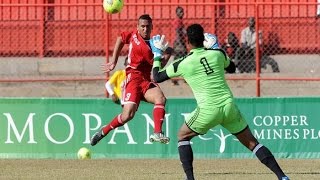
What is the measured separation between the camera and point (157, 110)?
14.6 meters

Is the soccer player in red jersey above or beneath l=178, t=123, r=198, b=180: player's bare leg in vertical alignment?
above

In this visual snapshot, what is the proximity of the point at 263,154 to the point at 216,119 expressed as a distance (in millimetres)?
691

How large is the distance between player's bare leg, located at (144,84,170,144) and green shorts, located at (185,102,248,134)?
2705 mm

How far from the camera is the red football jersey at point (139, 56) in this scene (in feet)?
49.2

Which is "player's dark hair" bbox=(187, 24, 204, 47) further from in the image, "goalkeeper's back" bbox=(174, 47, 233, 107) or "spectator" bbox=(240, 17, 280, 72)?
"spectator" bbox=(240, 17, 280, 72)

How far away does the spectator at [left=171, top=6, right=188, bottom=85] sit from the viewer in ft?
62.4

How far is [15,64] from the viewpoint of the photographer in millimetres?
20016

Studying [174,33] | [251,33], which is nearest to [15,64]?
[174,33]

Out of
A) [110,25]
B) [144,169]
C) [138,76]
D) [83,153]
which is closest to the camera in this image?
[144,169]

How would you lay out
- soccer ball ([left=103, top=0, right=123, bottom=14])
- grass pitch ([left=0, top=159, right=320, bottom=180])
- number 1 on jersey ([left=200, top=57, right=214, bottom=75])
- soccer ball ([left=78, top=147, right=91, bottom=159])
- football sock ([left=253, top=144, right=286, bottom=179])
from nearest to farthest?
number 1 on jersey ([left=200, top=57, right=214, bottom=75]), football sock ([left=253, top=144, right=286, bottom=179]), grass pitch ([left=0, top=159, right=320, bottom=180]), soccer ball ([left=103, top=0, right=123, bottom=14]), soccer ball ([left=78, top=147, right=91, bottom=159])

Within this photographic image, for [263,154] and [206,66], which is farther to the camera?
[263,154]

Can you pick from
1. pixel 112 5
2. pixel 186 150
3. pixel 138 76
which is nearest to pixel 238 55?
pixel 112 5

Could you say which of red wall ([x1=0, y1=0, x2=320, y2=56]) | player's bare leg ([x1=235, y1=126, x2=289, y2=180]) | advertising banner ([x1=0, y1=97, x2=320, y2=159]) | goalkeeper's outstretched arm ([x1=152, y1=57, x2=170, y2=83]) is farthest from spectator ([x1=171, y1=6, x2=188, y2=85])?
player's bare leg ([x1=235, y1=126, x2=289, y2=180])

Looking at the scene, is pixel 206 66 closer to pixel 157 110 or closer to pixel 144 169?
pixel 157 110
